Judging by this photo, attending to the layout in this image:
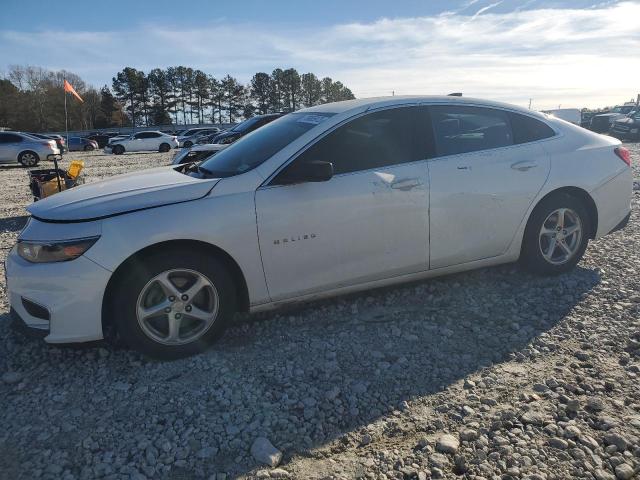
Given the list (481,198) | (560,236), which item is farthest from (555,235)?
(481,198)

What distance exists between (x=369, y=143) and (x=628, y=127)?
86.9 feet

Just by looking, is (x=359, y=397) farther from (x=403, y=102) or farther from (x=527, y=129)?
(x=527, y=129)

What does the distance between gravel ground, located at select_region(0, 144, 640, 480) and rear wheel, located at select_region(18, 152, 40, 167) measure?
66.6 feet

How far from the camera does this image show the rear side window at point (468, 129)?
13.0ft

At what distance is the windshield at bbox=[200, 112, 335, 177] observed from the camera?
366 cm

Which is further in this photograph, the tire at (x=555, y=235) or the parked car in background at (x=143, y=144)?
the parked car in background at (x=143, y=144)

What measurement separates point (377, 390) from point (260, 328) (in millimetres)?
1153

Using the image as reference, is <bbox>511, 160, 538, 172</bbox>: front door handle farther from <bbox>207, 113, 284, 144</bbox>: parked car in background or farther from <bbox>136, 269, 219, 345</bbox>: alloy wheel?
<bbox>207, 113, 284, 144</bbox>: parked car in background

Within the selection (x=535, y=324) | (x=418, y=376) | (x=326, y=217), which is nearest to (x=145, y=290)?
(x=326, y=217)

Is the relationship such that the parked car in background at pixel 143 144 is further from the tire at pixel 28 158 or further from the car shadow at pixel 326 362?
the car shadow at pixel 326 362

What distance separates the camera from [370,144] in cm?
375

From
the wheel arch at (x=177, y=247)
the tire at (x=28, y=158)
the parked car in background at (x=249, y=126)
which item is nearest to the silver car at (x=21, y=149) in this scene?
the tire at (x=28, y=158)

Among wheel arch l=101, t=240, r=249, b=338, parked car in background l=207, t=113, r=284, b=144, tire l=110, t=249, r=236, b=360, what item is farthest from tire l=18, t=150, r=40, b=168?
tire l=110, t=249, r=236, b=360

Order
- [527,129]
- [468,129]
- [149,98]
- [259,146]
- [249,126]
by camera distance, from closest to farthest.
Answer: [259,146] < [468,129] < [527,129] < [249,126] < [149,98]
